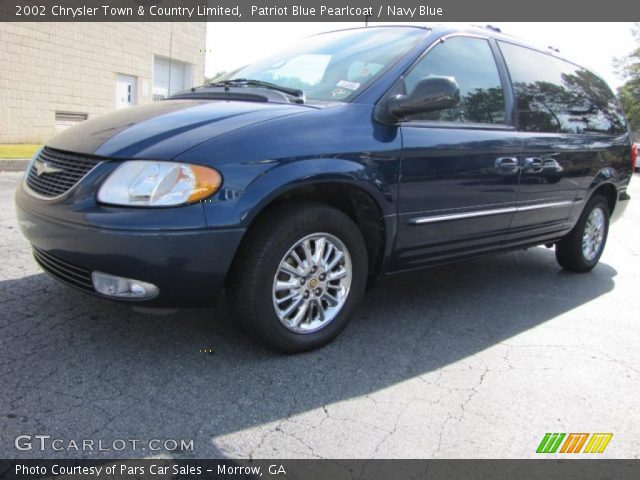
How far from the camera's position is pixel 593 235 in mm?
5172

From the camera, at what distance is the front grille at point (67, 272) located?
250 centimetres

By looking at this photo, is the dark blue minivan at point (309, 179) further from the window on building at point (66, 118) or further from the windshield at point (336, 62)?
the window on building at point (66, 118)

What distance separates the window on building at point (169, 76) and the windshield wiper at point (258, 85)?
15871 millimetres

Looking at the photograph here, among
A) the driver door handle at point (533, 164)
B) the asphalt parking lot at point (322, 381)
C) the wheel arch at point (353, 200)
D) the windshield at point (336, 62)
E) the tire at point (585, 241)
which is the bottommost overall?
the asphalt parking lot at point (322, 381)

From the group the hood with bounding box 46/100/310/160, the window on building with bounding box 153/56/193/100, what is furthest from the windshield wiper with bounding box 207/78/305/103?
the window on building with bounding box 153/56/193/100

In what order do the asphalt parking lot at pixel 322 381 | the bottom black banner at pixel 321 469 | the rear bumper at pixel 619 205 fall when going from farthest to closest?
the rear bumper at pixel 619 205
the asphalt parking lot at pixel 322 381
the bottom black banner at pixel 321 469

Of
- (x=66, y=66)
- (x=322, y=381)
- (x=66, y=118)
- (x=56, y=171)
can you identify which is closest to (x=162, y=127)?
(x=56, y=171)

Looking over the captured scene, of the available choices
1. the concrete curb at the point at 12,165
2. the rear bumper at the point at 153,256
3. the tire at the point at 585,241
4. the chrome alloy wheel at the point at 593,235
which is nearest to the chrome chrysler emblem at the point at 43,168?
the rear bumper at the point at 153,256

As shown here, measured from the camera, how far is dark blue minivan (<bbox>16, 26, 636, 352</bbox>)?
2385 mm

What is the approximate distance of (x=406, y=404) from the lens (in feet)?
8.29

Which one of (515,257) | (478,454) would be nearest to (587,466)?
(478,454)

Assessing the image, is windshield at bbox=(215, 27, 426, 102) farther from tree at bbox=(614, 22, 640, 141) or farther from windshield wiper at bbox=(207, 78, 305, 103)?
tree at bbox=(614, 22, 640, 141)

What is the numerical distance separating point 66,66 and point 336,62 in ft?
46.2

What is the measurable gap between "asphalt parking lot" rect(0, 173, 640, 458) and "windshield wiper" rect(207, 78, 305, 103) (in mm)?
1345
